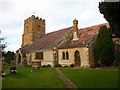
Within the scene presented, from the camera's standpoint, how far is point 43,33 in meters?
58.8

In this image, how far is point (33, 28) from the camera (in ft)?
185

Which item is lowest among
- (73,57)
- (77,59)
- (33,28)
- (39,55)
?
(77,59)

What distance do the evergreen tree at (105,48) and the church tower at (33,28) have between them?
91.2 feet

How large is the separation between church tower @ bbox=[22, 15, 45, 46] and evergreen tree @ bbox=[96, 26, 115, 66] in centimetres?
2779

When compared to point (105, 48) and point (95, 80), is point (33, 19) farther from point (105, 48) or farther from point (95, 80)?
point (95, 80)

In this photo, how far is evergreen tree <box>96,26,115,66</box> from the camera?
102 feet

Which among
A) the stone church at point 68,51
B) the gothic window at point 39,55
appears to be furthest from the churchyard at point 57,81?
the gothic window at point 39,55

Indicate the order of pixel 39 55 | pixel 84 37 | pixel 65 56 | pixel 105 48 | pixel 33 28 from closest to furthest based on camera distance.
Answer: pixel 105 48, pixel 84 37, pixel 65 56, pixel 39 55, pixel 33 28

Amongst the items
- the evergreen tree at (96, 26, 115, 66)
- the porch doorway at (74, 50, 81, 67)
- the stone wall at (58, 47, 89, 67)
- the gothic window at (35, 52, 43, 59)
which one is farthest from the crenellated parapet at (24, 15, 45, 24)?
the evergreen tree at (96, 26, 115, 66)

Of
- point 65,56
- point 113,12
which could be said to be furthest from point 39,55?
point 113,12

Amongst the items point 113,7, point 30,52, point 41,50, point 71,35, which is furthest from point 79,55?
point 113,7

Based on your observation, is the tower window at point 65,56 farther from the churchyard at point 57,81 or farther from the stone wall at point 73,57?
the churchyard at point 57,81

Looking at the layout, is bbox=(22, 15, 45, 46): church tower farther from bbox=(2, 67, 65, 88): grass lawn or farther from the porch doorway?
bbox=(2, 67, 65, 88): grass lawn

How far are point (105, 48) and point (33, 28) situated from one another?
29530mm
